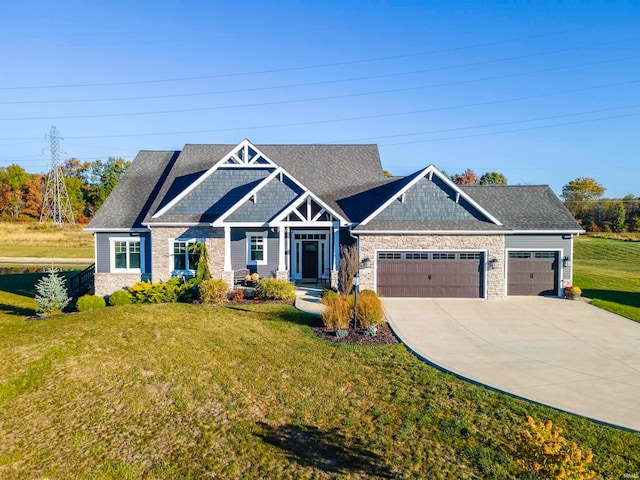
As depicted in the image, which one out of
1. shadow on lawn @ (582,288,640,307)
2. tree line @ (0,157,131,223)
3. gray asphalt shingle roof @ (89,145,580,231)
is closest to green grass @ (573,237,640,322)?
shadow on lawn @ (582,288,640,307)

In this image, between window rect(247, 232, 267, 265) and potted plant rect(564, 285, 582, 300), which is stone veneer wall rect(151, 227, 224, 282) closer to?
window rect(247, 232, 267, 265)

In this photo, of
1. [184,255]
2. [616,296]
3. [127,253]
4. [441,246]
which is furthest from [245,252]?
[616,296]

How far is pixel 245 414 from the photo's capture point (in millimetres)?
7855

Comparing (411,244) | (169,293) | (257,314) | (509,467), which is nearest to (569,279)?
(411,244)

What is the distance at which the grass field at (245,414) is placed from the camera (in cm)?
634

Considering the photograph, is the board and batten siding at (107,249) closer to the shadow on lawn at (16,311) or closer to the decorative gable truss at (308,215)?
the shadow on lawn at (16,311)

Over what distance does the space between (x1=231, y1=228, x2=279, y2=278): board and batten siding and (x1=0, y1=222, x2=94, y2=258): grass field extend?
26.6 meters

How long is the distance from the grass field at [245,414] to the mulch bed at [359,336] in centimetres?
54

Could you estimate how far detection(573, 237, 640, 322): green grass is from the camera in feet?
60.4

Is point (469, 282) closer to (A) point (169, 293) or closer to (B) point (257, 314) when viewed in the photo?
(B) point (257, 314)

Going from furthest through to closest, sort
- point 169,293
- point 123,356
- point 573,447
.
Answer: point 169,293
point 123,356
point 573,447

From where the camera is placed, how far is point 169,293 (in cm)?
1791

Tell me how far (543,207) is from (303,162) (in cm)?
1340

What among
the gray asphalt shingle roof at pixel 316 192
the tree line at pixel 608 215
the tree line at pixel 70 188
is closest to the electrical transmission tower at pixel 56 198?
the tree line at pixel 70 188
